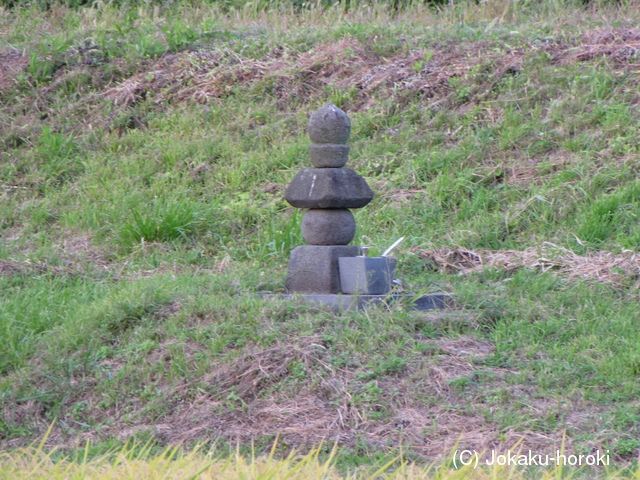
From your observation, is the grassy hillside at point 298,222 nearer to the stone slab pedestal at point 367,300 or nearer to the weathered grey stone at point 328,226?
the stone slab pedestal at point 367,300

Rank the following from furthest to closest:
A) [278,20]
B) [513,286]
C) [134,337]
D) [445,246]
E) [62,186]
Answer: [278,20] → [62,186] → [445,246] → [513,286] → [134,337]

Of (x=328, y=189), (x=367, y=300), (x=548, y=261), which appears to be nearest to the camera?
(x=367, y=300)

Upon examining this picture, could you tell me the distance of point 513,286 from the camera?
19.4 feet

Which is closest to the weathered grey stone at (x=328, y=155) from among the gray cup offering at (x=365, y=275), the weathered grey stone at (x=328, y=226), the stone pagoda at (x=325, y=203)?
the stone pagoda at (x=325, y=203)

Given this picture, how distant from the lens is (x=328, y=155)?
5492 mm

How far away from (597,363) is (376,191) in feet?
13.0

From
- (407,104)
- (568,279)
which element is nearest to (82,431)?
(568,279)

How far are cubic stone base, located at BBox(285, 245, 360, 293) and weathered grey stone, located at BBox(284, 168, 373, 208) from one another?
1.04 ft

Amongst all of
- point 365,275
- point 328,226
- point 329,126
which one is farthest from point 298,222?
point 365,275

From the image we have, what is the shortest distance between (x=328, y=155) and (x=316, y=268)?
0.81m

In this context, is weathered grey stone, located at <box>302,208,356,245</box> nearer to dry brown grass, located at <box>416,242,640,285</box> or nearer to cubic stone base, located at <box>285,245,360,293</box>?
cubic stone base, located at <box>285,245,360,293</box>

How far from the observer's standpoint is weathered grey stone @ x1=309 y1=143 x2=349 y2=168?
5492 mm

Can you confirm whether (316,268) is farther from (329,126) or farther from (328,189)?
(329,126)

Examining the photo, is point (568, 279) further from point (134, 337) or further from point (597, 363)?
point (134, 337)
